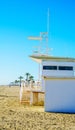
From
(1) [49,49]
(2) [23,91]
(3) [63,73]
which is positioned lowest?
(2) [23,91]

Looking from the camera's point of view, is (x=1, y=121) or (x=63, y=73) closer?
(x=1, y=121)

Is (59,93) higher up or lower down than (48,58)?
lower down

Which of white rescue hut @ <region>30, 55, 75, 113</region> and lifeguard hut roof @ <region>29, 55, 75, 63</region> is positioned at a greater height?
lifeguard hut roof @ <region>29, 55, 75, 63</region>

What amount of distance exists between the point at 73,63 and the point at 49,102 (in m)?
5.30

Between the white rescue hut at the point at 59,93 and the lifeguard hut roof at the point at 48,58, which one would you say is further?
the lifeguard hut roof at the point at 48,58

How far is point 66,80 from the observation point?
19781 millimetres

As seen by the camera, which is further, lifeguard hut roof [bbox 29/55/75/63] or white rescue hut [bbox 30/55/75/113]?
lifeguard hut roof [bbox 29/55/75/63]

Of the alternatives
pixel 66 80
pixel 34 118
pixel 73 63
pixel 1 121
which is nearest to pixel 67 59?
pixel 73 63

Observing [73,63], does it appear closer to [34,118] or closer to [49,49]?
[49,49]

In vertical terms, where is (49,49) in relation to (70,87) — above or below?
above

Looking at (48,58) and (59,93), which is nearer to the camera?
(59,93)

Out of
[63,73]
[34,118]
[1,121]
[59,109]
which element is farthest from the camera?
[63,73]

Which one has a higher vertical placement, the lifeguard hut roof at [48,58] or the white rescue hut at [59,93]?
the lifeguard hut roof at [48,58]

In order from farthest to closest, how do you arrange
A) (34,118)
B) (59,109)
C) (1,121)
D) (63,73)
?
(63,73) → (59,109) → (34,118) → (1,121)
